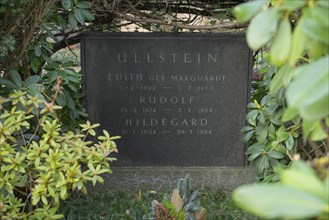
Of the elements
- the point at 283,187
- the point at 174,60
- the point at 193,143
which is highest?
the point at 283,187

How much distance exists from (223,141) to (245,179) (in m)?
0.35

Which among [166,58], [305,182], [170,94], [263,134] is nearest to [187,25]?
[166,58]

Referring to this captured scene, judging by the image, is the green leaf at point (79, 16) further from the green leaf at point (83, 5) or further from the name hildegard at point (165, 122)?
the name hildegard at point (165, 122)

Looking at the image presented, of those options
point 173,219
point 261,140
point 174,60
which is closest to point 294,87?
point 173,219

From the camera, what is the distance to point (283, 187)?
2.61 feet

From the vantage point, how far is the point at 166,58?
3.98 meters

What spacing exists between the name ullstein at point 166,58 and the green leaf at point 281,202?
3.23 meters

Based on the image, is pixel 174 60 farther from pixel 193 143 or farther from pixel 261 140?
pixel 261 140

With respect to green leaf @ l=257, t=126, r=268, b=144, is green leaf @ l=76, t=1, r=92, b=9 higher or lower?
higher

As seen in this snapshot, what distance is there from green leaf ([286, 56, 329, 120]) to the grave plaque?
3.07 m

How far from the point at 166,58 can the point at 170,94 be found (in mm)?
282

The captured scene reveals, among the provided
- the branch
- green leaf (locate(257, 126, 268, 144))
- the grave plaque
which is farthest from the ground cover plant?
the branch

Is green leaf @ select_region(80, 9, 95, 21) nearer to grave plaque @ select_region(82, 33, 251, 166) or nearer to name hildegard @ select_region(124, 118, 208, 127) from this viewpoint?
grave plaque @ select_region(82, 33, 251, 166)

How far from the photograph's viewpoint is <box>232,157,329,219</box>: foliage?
74cm
